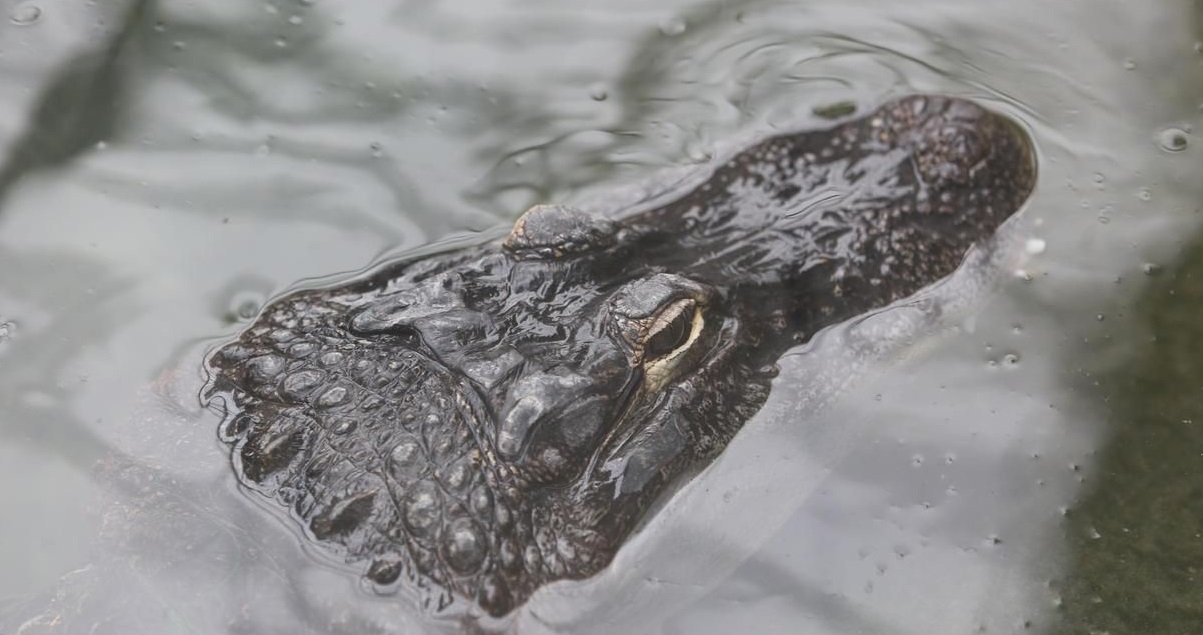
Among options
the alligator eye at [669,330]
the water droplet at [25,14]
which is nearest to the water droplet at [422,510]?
the alligator eye at [669,330]

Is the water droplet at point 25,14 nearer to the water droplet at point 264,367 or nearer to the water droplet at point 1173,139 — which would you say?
the water droplet at point 264,367

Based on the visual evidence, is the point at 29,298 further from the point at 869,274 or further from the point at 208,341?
the point at 869,274

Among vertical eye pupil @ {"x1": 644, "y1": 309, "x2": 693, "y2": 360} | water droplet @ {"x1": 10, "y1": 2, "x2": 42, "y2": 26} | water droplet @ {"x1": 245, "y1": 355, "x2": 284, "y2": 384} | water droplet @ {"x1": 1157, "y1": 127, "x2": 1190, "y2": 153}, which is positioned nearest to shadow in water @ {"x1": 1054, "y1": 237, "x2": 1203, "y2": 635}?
water droplet @ {"x1": 1157, "y1": 127, "x2": 1190, "y2": 153}

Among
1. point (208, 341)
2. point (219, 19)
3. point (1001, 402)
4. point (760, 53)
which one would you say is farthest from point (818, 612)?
point (219, 19)

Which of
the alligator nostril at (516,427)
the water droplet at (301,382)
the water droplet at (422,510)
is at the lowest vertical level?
the water droplet at (422,510)

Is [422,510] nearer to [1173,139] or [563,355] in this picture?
[563,355]
